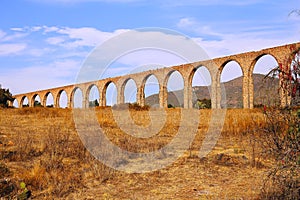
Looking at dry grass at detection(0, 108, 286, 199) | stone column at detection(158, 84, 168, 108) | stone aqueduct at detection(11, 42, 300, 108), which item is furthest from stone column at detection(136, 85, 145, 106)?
dry grass at detection(0, 108, 286, 199)

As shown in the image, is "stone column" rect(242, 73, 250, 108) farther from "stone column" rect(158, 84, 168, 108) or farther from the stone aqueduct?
"stone column" rect(158, 84, 168, 108)

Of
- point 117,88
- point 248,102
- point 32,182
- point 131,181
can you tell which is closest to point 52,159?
point 32,182

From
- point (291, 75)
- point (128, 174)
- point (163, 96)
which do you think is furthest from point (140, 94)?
point (291, 75)

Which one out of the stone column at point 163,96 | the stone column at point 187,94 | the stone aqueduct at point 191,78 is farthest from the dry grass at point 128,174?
the stone column at point 163,96

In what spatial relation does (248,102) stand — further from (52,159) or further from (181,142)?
(52,159)

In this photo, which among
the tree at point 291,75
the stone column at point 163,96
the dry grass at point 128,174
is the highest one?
the stone column at point 163,96

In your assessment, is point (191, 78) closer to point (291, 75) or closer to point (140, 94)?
point (140, 94)

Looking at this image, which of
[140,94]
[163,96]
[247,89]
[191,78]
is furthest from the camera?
[140,94]

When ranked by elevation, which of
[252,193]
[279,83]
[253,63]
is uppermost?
[253,63]

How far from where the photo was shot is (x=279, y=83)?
9.03ft

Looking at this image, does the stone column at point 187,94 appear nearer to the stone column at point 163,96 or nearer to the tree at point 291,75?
the stone column at point 163,96

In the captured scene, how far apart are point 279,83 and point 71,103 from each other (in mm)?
47906

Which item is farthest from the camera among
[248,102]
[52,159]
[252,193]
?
[248,102]

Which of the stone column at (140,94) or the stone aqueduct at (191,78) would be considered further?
the stone column at (140,94)
